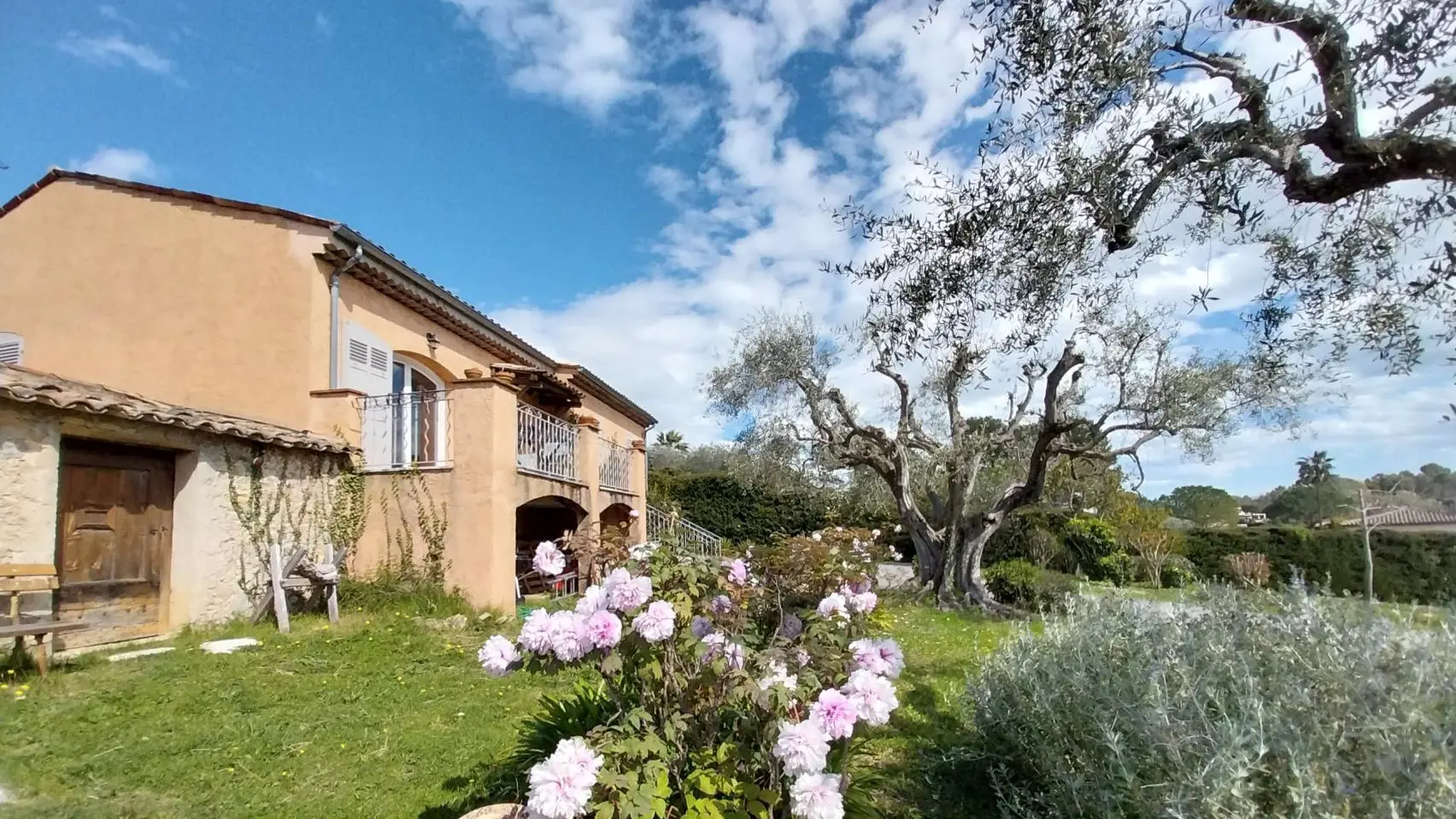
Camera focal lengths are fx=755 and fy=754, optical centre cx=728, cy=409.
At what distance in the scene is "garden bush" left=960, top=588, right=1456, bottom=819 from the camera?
7.09ft

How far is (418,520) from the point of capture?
995 centimetres

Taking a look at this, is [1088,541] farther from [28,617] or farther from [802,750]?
[28,617]

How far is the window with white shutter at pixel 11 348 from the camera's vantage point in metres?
11.0

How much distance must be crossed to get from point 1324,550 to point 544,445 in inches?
845

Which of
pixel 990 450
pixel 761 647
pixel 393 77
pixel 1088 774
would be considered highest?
pixel 393 77

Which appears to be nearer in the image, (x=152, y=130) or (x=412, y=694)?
(x=412, y=694)

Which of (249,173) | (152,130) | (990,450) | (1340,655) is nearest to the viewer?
(1340,655)

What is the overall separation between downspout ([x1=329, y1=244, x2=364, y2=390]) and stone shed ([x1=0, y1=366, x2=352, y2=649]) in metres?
1.02

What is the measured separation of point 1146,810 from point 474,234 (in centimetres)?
1088

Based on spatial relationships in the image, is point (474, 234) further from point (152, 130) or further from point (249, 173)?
point (152, 130)

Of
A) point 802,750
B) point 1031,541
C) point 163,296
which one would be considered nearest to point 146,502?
point 163,296

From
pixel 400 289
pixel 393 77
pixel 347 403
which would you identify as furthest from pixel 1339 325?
pixel 400 289

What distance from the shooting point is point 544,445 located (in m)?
12.4

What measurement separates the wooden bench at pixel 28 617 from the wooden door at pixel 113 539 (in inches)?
30.3
